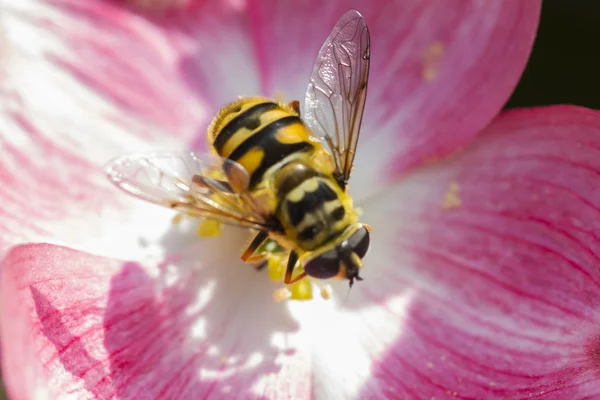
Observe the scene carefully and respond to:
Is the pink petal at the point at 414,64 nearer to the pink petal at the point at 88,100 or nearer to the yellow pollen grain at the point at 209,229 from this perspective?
the pink petal at the point at 88,100

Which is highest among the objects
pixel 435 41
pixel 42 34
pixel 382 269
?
pixel 42 34

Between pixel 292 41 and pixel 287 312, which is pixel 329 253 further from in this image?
pixel 292 41

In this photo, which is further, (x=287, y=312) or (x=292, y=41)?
(x=292, y=41)

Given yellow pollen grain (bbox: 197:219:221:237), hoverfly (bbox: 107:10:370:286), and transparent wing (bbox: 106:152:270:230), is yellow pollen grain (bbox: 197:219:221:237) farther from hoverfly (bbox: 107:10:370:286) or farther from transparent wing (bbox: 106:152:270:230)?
transparent wing (bbox: 106:152:270:230)

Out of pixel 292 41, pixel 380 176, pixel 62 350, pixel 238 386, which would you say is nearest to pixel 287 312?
pixel 238 386

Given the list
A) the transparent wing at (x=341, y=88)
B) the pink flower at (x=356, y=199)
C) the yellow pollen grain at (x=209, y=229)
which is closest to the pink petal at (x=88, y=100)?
the pink flower at (x=356, y=199)

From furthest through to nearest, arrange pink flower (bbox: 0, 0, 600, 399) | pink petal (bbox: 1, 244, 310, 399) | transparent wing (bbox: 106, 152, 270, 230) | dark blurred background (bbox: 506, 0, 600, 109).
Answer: dark blurred background (bbox: 506, 0, 600, 109), pink flower (bbox: 0, 0, 600, 399), pink petal (bbox: 1, 244, 310, 399), transparent wing (bbox: 106, 152, 270, 230)

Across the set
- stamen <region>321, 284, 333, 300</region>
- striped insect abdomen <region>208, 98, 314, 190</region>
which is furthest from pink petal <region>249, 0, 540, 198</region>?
striped insect abdomen <region>208, 98, 314, 190</region>

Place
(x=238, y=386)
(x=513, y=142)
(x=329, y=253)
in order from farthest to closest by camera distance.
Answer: (x=513, y=142), (x=238, y=386), (x=329, y=253)
